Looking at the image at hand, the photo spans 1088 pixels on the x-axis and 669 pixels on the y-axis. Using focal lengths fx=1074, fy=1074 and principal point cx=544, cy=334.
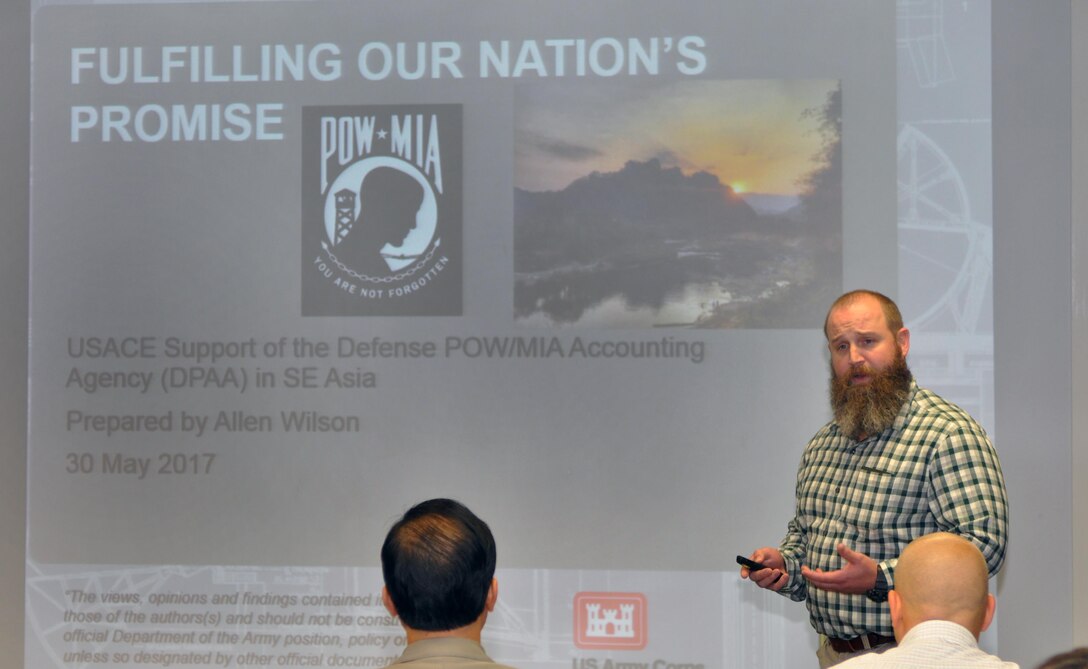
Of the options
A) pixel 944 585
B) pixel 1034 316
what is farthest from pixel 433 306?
pixel 944 585

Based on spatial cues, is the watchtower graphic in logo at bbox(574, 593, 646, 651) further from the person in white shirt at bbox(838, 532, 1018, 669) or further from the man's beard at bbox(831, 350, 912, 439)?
the person in white shirt at bbox(838, 532, 1018, 669)

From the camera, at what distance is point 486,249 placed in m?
3.46

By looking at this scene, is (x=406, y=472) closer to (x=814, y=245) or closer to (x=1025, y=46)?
(x=814, y=245)

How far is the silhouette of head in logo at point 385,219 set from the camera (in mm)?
3494

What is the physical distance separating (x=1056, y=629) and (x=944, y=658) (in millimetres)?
1925

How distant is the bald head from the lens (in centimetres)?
168

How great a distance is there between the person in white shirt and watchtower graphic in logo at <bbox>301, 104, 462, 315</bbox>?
6.57 ft

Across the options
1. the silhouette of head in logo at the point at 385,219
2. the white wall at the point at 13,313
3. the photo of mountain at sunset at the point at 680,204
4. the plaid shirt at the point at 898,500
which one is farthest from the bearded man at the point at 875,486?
the white wall at the point at 13,313

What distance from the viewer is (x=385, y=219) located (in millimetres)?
3500

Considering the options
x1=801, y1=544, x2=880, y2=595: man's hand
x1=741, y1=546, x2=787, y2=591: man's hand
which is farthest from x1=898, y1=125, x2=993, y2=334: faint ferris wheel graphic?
x1=801, y1=544, x2=880, y2=595: man's hand

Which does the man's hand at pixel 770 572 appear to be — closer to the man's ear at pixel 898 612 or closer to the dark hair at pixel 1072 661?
the man's ear at pixel 898 612

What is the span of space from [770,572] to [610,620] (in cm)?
90

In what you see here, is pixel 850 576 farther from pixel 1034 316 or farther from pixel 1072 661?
pixel 1034 316

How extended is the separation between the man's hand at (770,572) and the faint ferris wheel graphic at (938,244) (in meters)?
1.05
